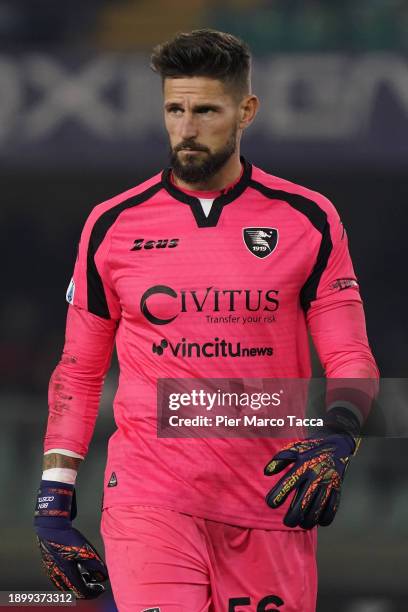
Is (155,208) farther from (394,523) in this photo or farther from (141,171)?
(141,171)

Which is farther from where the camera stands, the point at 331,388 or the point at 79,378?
the point at 79,378

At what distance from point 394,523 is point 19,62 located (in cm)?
535

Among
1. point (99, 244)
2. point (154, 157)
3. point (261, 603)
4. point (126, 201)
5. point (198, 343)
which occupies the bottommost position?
point (154, 157)

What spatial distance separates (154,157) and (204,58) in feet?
26.5

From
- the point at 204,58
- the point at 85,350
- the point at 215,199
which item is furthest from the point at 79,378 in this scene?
the point at 204,58

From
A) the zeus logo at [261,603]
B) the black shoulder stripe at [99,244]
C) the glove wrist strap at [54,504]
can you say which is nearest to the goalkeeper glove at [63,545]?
the glove wrist strap at [54,504]

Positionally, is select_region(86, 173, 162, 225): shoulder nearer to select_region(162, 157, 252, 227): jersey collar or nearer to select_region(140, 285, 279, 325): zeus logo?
select_region(162, 157, 252, 227): jersey collar

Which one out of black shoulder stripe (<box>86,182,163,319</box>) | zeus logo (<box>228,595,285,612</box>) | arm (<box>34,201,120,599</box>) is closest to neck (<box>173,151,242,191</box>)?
black shoulder stripe (<box>86,182,163,319</box>)

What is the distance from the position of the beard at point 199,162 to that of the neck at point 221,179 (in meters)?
0.03

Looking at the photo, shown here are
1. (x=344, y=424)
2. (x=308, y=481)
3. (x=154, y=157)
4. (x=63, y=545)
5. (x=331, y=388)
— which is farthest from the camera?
(x=154, y=157)

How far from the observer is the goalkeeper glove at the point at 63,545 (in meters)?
4.21

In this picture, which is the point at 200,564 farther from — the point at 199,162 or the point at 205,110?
the point at 205,110

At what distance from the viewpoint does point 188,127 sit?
4.09m

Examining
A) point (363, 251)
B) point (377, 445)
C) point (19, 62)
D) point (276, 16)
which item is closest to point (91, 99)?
point (19, 62)
